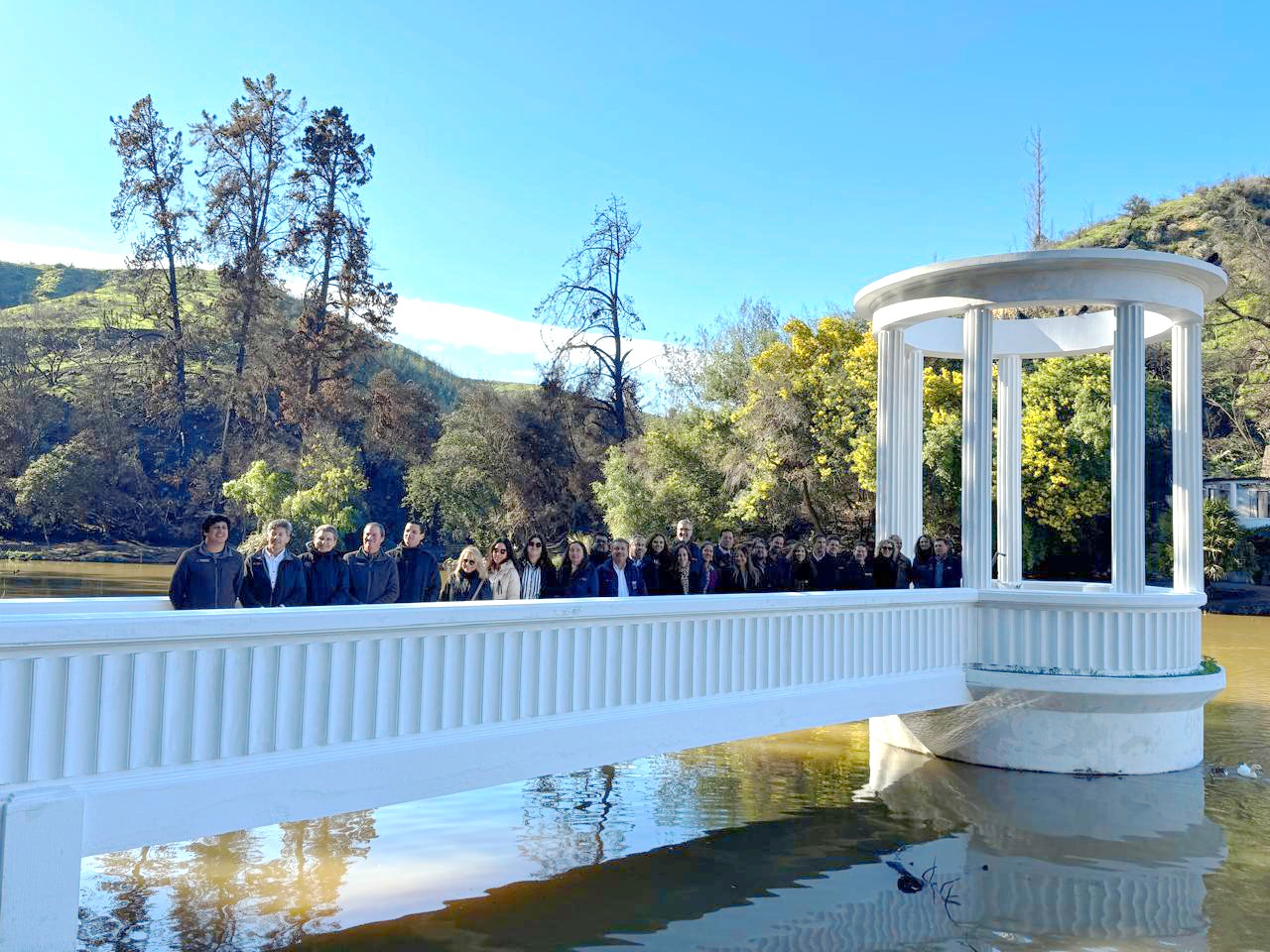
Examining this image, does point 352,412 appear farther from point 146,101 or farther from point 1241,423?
point 1241,423

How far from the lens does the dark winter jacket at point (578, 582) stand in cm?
757

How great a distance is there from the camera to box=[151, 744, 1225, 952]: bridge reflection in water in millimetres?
5883

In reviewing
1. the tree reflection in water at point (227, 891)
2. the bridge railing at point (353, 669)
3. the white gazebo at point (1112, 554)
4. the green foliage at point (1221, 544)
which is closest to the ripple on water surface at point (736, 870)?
the tree reflection in water at point (227, 891)

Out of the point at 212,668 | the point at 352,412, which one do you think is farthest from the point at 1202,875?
the point at 352,412

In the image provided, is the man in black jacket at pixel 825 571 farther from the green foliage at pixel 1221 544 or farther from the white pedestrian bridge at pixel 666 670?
the green foliage at pixel 1221 544

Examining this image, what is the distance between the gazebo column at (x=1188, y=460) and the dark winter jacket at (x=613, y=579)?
5.34 meters

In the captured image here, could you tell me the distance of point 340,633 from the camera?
5.10m

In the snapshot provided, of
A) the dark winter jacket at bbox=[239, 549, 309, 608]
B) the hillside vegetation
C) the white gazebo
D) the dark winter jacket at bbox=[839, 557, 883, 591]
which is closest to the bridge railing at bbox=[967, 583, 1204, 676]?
the white gazebo

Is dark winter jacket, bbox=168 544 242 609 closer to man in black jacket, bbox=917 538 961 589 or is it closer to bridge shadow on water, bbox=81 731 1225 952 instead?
bridge shadow on water, bbox=81 731 1225 952

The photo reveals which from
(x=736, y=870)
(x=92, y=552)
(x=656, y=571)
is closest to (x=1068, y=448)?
(x=656, y=571)

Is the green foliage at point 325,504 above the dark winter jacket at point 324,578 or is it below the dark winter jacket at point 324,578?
above

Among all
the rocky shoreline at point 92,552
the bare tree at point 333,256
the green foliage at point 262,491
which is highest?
the bare tree at point 333,256

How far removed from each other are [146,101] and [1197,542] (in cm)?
5176

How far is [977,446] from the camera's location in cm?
973
